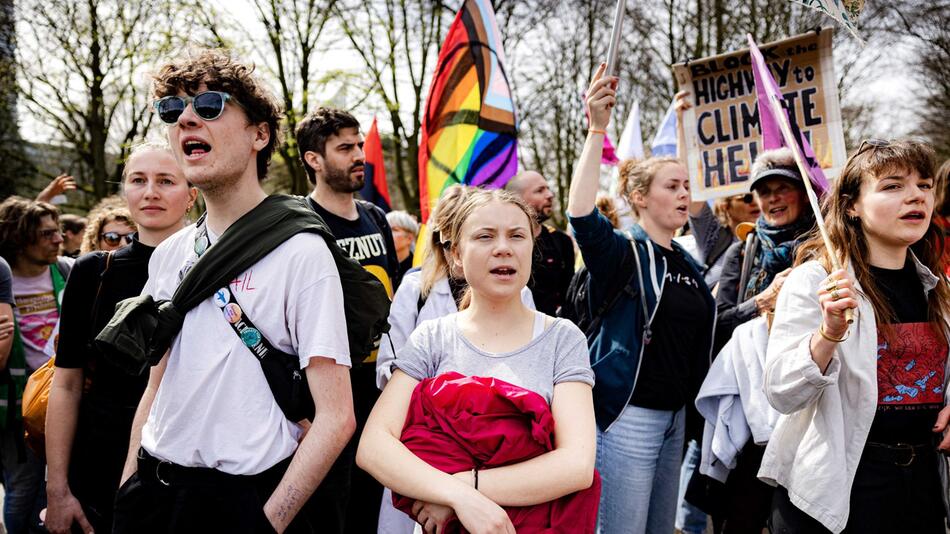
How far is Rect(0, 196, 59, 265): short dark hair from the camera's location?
461cm

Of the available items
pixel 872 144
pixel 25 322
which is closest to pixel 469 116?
pixel 872 144

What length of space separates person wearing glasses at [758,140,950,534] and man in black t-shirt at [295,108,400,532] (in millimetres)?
2042

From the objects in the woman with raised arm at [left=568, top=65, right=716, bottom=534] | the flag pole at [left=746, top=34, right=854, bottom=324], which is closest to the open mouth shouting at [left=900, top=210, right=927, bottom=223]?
the flag pole at [left=746, top=34, right=854, bottom=324]

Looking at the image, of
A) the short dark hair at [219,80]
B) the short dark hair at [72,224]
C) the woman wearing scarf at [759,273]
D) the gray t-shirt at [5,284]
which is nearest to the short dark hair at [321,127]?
the gray t-shirt at [5,284]

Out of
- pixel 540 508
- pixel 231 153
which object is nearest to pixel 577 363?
pixel 540 508

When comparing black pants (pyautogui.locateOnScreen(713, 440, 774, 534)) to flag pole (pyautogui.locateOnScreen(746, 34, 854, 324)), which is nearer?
flag pole (pyautogui.locateOnScreen(746, 34, 854, 324))

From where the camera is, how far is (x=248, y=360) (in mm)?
1818

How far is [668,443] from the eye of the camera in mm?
3303

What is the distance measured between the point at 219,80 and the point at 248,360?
82 cm

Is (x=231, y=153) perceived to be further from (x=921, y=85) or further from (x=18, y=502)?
(x=921, y=85)

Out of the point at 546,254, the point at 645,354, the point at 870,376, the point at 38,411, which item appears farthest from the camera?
the point at 546,254

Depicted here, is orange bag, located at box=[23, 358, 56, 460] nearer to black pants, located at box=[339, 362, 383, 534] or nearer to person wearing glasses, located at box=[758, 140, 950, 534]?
black pants, located at box=[339, 362, 383, 534]

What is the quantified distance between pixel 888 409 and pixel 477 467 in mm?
1522

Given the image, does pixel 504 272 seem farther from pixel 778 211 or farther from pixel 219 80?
pixel 778 211
